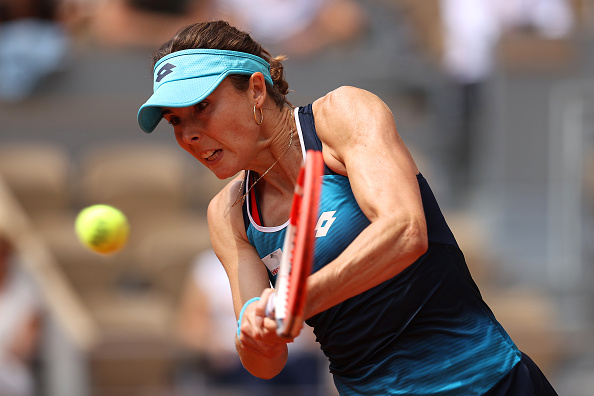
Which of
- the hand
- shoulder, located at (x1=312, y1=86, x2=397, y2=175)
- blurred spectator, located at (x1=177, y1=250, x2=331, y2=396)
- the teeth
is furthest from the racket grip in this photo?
blurred spectator, located at (x1=177, y1=250, x2=331, y2=396)

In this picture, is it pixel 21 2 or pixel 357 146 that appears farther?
pixel 21 2

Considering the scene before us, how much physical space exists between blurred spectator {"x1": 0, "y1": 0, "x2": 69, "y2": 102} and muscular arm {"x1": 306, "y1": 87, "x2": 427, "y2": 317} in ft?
19.0

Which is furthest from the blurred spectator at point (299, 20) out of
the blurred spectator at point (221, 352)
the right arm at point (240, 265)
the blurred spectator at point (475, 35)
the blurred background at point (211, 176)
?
the right arm at point (240, 265)

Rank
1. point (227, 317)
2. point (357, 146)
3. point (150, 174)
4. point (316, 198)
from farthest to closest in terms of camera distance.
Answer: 1. point (150, 174)
2. point (227, 317)
3. point (357, 146)
4. point (316, 198)

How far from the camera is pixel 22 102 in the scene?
797 cm

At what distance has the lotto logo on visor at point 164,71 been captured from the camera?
2.65 metres

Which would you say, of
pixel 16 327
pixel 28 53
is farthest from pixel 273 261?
pixel 28 53

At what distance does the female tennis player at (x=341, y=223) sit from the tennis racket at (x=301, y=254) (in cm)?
30

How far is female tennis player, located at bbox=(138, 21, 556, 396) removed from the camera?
2.61 metres

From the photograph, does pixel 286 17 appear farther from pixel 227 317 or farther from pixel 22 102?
pixel 227 317

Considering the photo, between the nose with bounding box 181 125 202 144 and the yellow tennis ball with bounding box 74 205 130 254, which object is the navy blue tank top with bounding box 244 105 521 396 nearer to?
the nose with bounding box 181 125 202 144

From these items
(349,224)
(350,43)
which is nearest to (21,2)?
(350,43)

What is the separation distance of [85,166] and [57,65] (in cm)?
96

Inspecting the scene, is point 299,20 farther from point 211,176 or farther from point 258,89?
point 258,89
